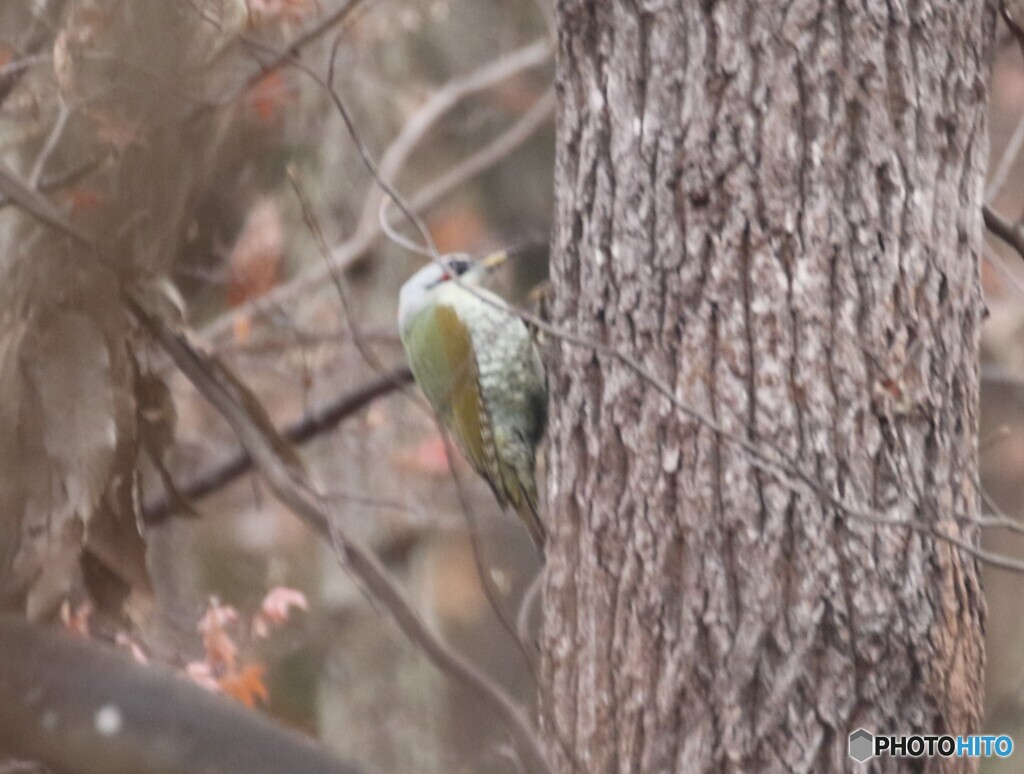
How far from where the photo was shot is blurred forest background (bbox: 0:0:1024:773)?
204cm

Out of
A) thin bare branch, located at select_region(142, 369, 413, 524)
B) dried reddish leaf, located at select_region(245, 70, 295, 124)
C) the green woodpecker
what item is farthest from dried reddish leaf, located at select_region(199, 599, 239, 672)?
dried reddish leaf, located at select_region(245, 70, 295, 124)

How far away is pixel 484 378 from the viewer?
393cm

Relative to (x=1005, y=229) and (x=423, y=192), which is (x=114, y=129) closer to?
(x=1005, y=229)

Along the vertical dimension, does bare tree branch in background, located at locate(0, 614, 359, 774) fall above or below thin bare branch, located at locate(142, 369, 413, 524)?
below

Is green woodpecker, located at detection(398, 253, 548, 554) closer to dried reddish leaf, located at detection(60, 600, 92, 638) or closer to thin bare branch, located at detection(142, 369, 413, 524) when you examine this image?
thin bare branch, located at detection(142, 369, 413, 524)

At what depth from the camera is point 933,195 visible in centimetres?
268

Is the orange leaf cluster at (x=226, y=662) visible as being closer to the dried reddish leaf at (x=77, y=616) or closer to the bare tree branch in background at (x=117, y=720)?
the dried reddish leaf at (x=77, y=616)

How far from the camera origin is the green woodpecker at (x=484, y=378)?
383 centimetres

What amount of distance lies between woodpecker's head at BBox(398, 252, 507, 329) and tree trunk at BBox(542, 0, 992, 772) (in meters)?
1.30

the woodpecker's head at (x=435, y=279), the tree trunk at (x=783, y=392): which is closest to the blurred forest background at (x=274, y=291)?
the woodpecker's head at (x=435, y=279)

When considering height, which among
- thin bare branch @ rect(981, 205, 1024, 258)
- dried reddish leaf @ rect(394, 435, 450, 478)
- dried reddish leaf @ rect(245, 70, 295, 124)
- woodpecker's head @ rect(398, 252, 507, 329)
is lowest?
thin bare branch @ rect(981, 205, 1024, 258)

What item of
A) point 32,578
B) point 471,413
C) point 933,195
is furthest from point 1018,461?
point 32,578

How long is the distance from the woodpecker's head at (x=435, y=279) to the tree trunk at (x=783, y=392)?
1.30 m

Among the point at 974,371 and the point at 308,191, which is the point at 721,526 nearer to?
the point at 974,371
